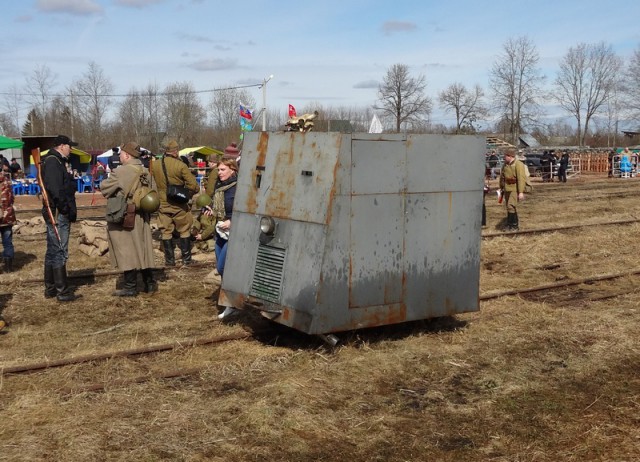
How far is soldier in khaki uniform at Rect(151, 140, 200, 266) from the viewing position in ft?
33.6

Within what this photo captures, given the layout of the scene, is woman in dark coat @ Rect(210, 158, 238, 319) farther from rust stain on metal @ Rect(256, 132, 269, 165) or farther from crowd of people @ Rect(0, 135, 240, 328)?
rust stain on metal @ Rect(256, 132, 269, 165)

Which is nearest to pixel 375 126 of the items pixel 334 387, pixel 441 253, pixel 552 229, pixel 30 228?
pixel 441 253

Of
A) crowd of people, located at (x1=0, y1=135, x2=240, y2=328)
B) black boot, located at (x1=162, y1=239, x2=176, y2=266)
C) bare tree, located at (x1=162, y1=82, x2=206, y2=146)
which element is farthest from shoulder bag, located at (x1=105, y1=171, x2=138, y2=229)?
bare tree, located at (x1=162, y1=82, x2=206, y2=146)

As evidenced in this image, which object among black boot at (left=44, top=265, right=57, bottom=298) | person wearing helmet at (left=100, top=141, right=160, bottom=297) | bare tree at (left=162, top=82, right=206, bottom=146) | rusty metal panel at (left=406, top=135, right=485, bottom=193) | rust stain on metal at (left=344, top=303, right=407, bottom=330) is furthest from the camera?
bare tree at (left=162, top=82, right=206, bottom=146)

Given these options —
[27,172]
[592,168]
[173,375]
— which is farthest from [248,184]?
[592,168]

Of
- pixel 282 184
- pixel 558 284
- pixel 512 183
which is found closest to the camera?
pixel 282 184

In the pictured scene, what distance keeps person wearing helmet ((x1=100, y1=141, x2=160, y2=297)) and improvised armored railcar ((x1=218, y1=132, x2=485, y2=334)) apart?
6.92 ft

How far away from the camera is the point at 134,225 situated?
8.35 metres

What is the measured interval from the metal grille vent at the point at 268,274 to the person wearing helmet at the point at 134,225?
8.32ft

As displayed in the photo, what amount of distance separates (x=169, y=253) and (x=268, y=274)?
4797mm

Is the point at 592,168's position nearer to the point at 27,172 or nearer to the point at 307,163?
the point at 27,172

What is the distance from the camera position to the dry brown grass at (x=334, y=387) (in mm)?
4352

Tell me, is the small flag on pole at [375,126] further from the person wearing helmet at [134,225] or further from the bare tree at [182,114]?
the bare tree at [182,114]

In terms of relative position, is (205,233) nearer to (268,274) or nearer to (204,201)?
(204,201)
